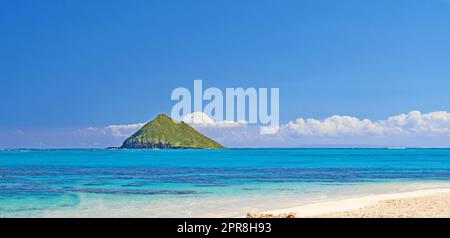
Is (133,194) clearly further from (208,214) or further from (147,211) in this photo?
(208,214)

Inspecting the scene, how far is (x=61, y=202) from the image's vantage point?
23844 mm

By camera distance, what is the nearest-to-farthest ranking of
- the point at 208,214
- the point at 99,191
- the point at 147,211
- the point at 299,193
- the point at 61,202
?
the point at 208,214 → the point at 147,211 → the point at 61,202 → the point at 299,193 → the point at 99,191
